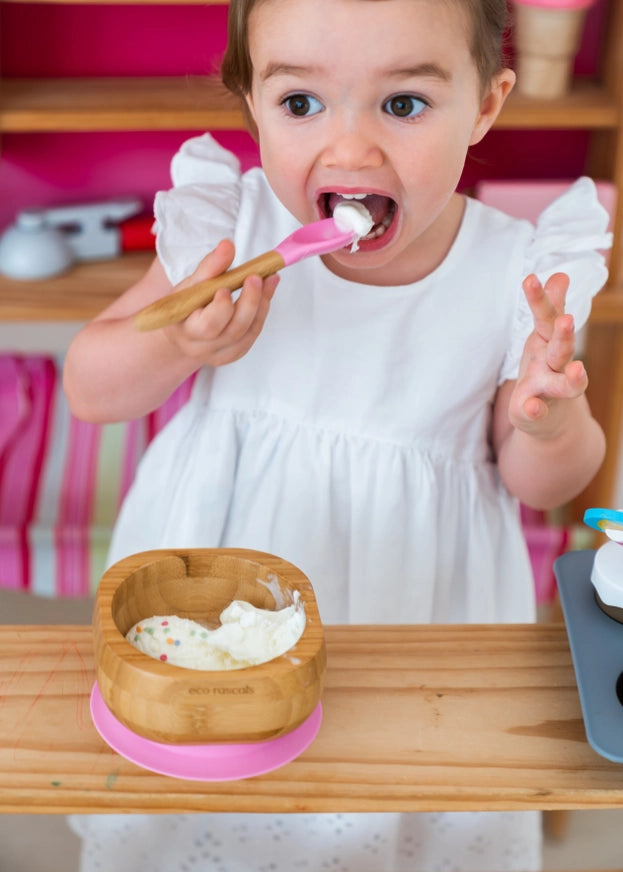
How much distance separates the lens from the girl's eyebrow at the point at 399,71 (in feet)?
2.22

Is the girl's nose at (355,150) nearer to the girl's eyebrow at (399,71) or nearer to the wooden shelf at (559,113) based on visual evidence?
the girl's eyebrow at (399,71)

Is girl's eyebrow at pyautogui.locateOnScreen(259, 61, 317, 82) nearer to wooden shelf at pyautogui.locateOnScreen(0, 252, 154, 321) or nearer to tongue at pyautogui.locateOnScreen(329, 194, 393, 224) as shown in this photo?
tongue at pyautogui.locateOnScreen(329, 194, 393, 224)

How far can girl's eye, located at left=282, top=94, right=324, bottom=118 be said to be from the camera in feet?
2.30

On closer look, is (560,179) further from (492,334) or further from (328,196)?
(328,196)

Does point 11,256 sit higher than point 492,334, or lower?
lower

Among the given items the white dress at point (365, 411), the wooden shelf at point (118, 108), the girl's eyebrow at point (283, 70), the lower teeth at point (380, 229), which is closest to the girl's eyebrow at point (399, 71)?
the girl's eyebrow at point (283, 70)

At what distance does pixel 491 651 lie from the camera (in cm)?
64

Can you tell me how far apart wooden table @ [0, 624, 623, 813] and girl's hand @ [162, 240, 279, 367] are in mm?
207

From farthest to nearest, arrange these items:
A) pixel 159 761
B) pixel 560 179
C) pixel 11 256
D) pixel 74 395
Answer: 1. pixel 560 179
2. pixel 11 256
3. pixel 74 395
4. pixel 159 761

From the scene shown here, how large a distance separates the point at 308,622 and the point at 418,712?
0.29 ft

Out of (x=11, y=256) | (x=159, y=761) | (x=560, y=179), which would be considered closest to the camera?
(x=159, y=761)

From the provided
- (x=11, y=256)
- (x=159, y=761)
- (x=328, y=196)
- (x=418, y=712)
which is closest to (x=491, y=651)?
(x=418, y=712)

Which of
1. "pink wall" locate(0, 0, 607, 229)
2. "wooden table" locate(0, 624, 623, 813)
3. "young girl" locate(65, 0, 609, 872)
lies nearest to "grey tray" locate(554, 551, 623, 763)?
"wooden table" locate(0, 624, 623, 813)

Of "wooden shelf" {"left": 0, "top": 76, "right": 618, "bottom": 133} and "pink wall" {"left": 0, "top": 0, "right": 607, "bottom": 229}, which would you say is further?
"pink wall" {"left": 0, "top": 0, "right": 607, "bottom": 229}
